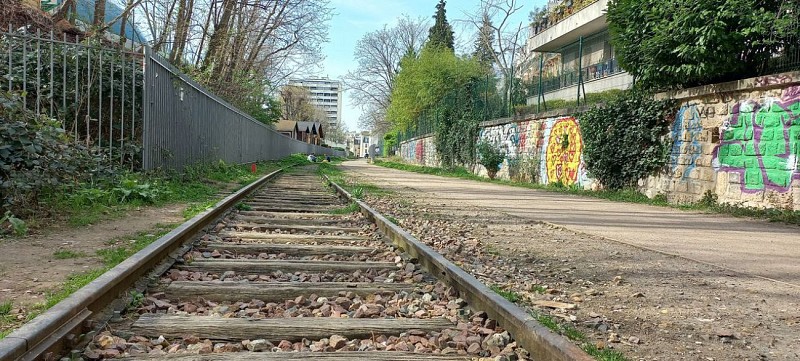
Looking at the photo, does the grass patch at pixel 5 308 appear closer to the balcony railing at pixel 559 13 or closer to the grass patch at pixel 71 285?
the grass patch at pixel 71 285

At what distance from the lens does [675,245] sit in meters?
5.80

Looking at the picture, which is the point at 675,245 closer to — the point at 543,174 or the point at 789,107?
the point at 789,107

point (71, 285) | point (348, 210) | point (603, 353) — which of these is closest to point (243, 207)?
point (348, 210)

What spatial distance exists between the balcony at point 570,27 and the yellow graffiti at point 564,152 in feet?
26.3

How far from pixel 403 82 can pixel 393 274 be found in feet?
116

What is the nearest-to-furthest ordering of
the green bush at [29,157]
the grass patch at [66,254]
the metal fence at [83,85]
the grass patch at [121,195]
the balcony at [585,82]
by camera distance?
the grass patch at [66,254] → the green bush at [29,157] → the grass patch at [121,195] → the metal fence at [83,85] → the balcony at [585,82]

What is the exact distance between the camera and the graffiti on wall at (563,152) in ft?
46.6

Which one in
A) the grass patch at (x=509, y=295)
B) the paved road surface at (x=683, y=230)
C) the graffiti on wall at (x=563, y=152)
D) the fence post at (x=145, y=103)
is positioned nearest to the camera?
the grass patch at (x=509, y=295)

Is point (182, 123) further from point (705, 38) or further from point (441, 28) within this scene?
point (441, 28)

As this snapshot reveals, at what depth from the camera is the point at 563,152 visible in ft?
49.3

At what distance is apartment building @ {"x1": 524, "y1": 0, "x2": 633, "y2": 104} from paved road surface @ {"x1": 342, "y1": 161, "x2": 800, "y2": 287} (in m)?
5.73

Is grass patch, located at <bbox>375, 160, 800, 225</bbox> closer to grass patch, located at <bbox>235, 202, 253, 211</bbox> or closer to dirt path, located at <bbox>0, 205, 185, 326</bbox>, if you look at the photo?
grass patch, located at <bbox>235, 202, 253, 211</bbox>

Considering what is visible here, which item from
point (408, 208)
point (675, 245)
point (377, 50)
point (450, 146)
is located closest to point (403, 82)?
point (450, 146)

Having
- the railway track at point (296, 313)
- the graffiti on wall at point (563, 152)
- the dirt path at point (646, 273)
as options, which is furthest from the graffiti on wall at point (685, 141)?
the railway track at point (296, 313)
